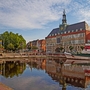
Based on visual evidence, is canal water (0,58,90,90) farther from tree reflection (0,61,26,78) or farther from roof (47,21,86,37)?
roof (47,21,86,37)

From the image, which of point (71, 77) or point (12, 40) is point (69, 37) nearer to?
point (12, 40)

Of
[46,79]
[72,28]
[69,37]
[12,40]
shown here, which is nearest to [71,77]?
[46,79]

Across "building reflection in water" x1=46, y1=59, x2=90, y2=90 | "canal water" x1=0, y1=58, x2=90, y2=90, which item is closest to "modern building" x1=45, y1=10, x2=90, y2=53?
"building reflection in water" x1=46, y1=59, x2=90, y2=90

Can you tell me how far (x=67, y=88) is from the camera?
61.1ft

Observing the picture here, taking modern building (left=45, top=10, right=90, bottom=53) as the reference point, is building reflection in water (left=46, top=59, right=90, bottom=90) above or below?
below

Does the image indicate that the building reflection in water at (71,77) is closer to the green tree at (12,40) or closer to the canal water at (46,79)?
the canal water at (46,79)

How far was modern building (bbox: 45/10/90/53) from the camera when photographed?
86.9m

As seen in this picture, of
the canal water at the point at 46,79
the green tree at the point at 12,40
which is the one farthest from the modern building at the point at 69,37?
the canal water at the point at 46,79

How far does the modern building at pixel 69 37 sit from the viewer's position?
86.9 meters

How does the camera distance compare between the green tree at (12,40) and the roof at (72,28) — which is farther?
the green tree at (12,40)

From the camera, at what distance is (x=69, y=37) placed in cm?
9806

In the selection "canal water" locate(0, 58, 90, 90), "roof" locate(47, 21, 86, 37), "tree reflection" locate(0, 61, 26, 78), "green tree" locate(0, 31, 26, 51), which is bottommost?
"canal water" locate(0, 58, 90, 90)

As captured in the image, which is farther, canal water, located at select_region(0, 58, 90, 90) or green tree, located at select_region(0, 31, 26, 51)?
green tree, located at select_region(0, 31, 26, 51)

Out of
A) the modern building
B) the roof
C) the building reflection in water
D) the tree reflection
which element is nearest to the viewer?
the building reflection in water
